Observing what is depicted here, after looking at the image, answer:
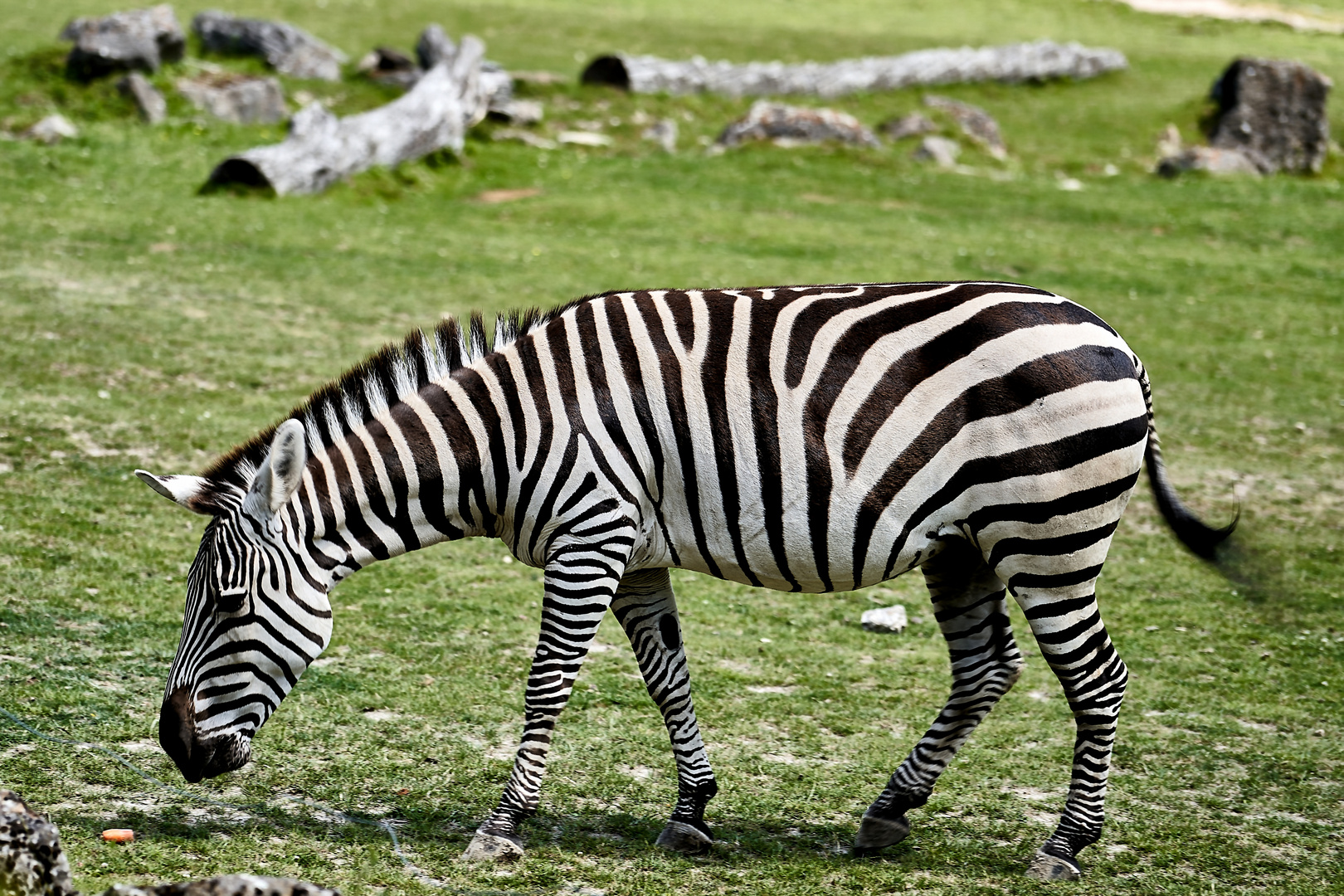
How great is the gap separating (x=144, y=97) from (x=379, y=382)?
16.4 metres

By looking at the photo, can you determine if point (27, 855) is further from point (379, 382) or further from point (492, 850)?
point (379, 382)

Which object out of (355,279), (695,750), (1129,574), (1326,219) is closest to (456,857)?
(695,750)

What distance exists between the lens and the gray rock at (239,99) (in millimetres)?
20094

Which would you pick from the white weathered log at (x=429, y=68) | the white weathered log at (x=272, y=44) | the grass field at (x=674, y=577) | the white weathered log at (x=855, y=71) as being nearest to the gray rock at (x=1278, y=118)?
the grass field at (x=674, y=577)

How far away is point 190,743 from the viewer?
486cm

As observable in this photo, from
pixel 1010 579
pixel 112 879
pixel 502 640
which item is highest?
Result: pixel 1010 579

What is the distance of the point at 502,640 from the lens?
24.8 feet

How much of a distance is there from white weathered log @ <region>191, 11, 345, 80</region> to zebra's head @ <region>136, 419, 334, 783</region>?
→ 19679 millimetres

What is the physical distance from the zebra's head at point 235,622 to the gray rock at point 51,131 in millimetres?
15117

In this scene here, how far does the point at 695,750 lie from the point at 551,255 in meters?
11.3

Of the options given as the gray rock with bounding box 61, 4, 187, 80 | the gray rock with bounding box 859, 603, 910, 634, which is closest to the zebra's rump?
the gray rock with bounding box 859, 603, 910, 634

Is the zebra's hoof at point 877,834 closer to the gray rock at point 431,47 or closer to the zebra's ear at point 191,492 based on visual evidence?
the zebra's ear at point 191,492

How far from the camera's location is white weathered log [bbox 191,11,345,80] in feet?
75.4

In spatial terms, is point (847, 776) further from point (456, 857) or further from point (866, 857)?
point (456, 857)
